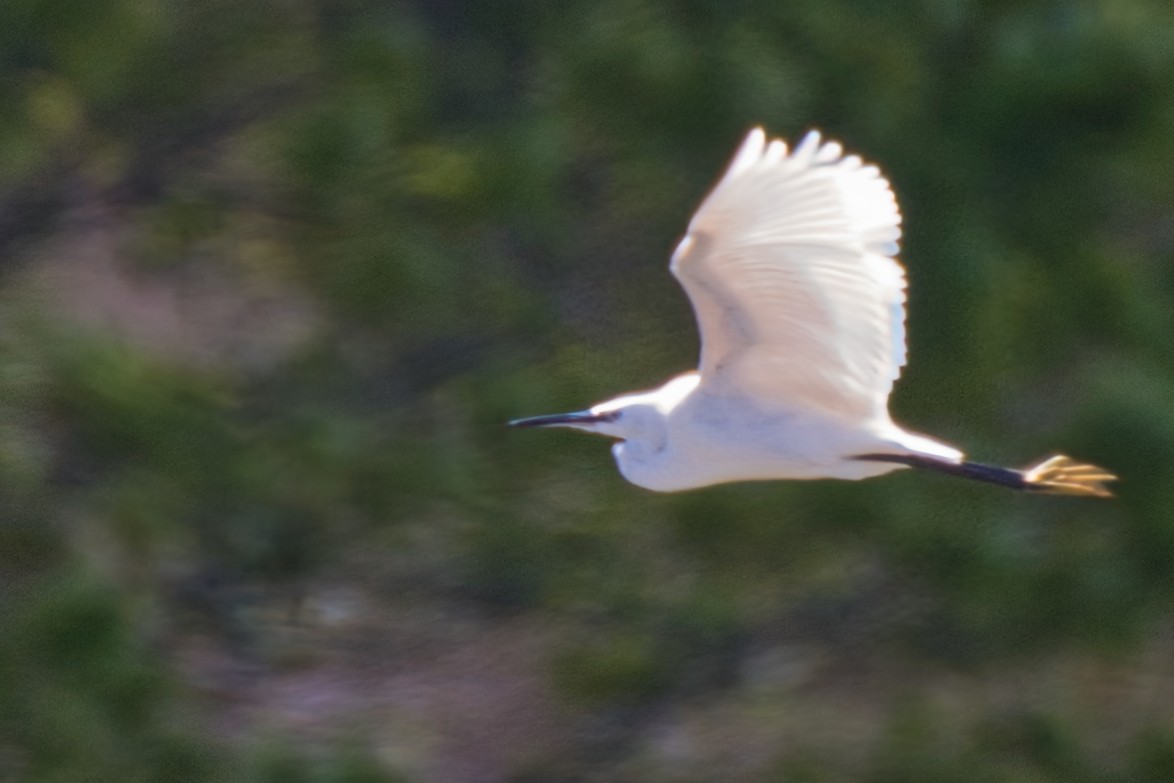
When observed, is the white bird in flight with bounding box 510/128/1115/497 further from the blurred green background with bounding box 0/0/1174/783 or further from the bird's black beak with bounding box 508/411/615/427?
the blurred green background with bounding box 0/0/1174/783

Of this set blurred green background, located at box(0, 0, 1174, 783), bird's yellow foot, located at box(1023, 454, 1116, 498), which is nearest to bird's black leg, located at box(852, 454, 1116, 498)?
bird's yellow foot, located at box(1023, 454, 1116, 498)

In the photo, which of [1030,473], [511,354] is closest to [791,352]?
[1030,473]

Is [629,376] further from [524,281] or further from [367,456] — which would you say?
[367,456]

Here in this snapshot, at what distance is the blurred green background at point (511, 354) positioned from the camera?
1.40m

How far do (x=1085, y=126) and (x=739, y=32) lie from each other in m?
0.31

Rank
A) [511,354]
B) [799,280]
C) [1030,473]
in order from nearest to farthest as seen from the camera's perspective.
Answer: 1. [799,280]
2. [1030,473]
3. [511,354]

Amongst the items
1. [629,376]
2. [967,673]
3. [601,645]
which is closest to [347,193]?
[629,376]

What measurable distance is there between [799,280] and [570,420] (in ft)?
0.79

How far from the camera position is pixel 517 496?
154 centimetres

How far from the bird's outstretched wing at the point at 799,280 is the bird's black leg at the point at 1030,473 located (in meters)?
0.05

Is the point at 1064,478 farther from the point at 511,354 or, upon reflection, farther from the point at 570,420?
the point at 511,354

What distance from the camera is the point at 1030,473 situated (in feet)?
4.26

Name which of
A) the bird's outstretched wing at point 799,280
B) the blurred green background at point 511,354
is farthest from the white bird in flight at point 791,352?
the blurred green background at point 511,354

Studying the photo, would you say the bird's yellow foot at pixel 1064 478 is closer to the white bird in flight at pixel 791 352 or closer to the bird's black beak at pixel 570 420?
the white bird in flight at pixel 791 352
